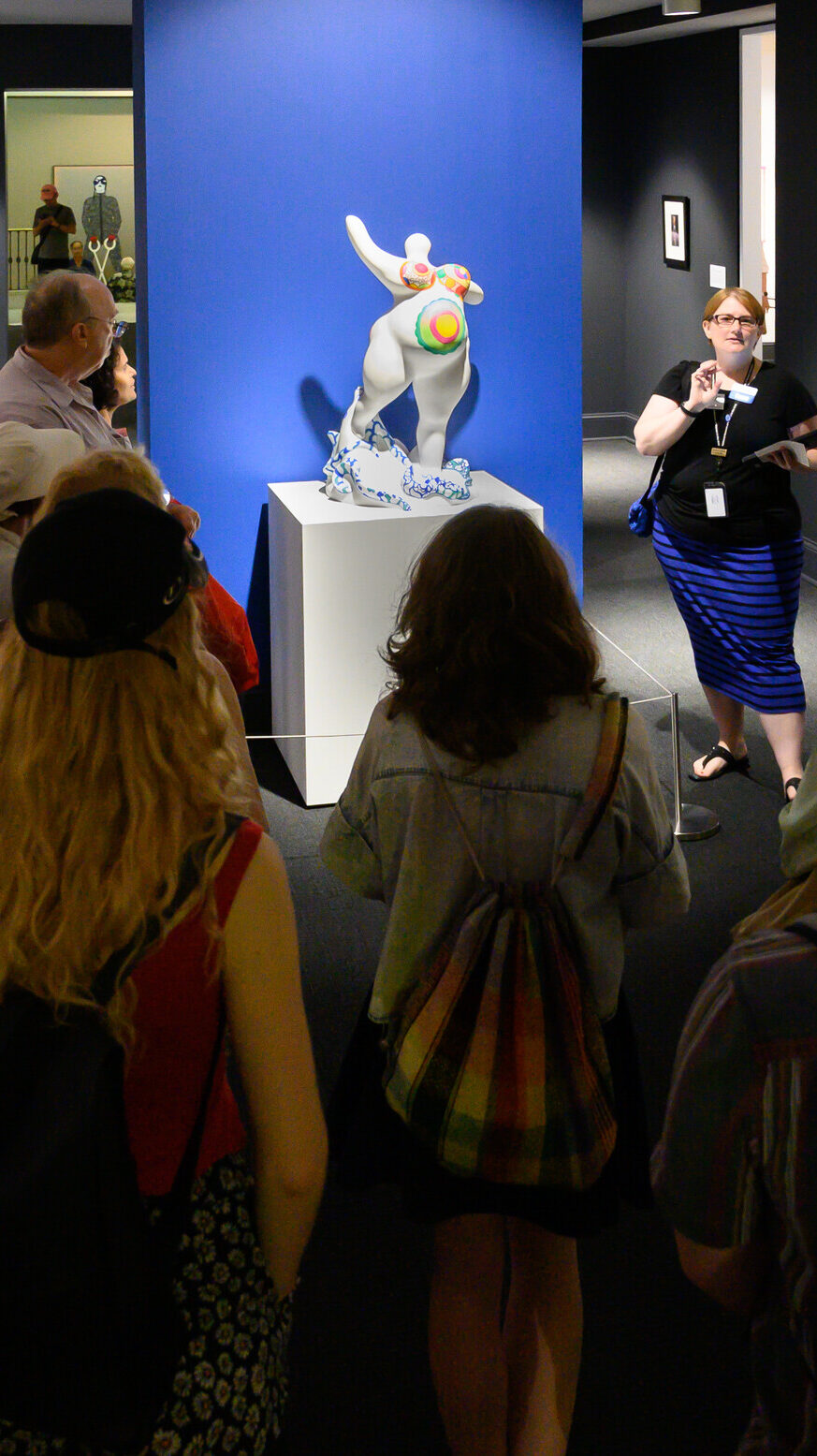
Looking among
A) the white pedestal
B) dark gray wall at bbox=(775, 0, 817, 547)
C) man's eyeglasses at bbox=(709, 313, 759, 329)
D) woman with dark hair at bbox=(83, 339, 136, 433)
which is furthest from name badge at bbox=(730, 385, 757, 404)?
dark gray wall at bbox=(775, 0, 817, 547)

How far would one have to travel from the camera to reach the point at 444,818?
1.73 metres

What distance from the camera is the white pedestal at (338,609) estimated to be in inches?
176

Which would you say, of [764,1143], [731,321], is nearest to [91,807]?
[764,1143]

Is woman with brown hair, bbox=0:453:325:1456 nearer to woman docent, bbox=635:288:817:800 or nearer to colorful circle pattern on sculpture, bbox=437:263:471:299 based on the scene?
woman docent, bbox=635:288:817:800

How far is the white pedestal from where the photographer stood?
447cm

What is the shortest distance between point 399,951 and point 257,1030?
52 centimetres

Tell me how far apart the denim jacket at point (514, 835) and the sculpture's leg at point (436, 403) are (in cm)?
316

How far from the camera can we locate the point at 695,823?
14.1 ft

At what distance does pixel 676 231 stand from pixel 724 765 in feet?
23.0

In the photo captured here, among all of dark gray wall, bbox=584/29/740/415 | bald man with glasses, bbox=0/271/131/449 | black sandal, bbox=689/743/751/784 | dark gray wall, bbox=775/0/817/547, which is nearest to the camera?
bald man with glasses, bbox=0/271/131/449

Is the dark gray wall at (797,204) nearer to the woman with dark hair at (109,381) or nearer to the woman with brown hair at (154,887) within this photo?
the woman with dark hair at (109,381)

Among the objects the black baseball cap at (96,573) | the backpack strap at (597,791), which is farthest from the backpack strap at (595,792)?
the black baseball cap at (96,573)

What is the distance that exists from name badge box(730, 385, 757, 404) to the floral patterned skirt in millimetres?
3328

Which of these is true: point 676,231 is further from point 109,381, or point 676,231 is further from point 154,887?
point 154,887
